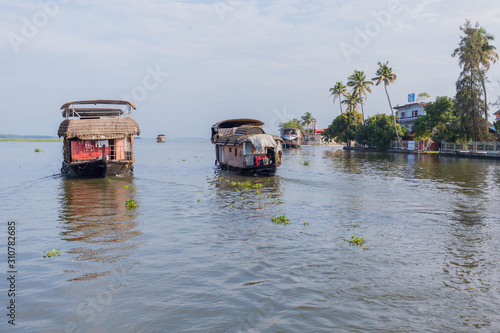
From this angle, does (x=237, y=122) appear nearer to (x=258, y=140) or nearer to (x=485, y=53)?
(x=258, y=140)

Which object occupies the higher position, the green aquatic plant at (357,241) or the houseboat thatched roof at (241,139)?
the houseboat thatched roof at (241,139)

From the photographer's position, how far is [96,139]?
93.0ft

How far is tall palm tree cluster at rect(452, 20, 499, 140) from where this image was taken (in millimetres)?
53188

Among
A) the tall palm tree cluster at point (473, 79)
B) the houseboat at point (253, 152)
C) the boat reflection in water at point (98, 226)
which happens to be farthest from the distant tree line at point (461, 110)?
the boat reflection in water at point (98, 226)

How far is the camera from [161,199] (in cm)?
2091

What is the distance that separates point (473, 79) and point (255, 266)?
5543 centimetres

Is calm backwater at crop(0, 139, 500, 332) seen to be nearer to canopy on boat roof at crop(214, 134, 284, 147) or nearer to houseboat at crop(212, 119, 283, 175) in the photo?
canopy on boat roof at crop(214, 134, 284, 147)

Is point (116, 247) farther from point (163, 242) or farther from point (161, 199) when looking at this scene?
point (161, 199)

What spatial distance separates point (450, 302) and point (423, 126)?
63.1 meters

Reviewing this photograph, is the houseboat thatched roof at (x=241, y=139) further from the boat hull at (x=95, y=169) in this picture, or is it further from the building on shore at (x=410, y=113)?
the building on shore at (x=410, y=113)

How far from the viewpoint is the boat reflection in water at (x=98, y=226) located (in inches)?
399

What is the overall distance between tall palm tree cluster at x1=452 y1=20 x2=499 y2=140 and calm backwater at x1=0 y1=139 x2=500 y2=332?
39494 millimetres

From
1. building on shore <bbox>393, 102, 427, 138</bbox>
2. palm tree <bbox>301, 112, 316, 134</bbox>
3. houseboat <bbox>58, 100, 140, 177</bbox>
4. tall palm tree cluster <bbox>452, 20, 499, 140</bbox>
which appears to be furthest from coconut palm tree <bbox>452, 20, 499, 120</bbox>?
palm tree <bbox>301, 112, 316, 134</bbox>

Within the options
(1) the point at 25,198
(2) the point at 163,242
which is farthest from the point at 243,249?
(1) the point at 25,198
